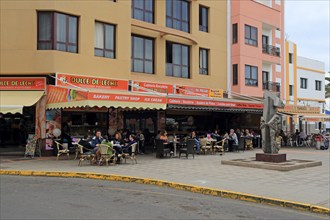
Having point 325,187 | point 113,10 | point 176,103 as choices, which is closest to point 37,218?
point 325,187

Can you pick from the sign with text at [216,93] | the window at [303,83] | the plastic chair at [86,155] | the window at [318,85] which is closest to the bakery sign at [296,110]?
the sign with text at [216,93]

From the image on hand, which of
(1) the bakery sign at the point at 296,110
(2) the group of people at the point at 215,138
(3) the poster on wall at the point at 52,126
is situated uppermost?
(1) the bakery sign at the point at 296,110

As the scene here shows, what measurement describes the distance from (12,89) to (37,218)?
14034mm

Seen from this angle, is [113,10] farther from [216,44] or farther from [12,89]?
[216,44]

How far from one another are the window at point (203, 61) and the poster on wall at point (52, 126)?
480 inches

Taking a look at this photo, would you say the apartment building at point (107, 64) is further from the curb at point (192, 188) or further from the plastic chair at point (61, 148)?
the curb at point (192, 188)

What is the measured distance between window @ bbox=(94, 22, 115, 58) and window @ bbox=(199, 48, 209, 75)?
27.3 ft

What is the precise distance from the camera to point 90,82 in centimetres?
1984

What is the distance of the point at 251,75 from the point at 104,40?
46.8 ft

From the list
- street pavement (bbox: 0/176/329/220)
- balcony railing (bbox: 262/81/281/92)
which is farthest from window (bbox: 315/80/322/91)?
street pavement (bbox: 0/176/329/220)

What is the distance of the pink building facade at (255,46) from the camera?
2948 centimetres

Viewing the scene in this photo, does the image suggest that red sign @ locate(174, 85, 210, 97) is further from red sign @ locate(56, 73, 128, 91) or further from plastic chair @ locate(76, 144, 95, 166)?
plastic chair @ locate(76, 144, 95, 166)

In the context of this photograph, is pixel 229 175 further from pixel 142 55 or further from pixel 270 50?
pixel 270 50

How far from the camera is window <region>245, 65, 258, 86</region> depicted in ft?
99.0
